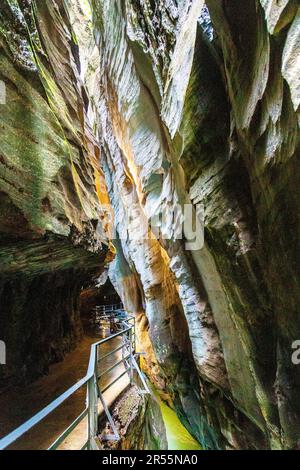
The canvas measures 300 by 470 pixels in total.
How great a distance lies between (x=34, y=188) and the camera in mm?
3961

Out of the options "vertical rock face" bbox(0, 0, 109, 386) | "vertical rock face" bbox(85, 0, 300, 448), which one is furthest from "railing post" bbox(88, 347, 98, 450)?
"vertical rock face" bbox(85, 0, 300, 448)

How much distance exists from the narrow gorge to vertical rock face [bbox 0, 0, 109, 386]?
0.03 meters

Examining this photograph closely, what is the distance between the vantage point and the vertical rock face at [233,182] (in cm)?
356

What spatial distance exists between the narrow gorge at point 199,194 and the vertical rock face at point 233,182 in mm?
26

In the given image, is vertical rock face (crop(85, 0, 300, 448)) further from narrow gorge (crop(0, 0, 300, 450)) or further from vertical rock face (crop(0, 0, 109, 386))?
vertical rock face (crop(0, 0, 109, 386))

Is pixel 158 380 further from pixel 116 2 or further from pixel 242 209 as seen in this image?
pixel 116 2

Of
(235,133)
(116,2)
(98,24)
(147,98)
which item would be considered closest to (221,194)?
(235,133)

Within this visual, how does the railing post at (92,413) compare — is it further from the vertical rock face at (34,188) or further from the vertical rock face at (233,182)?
the vertical rock face at (233,182)

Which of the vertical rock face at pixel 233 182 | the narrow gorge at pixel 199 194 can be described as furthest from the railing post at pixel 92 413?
the vertical rock face at pixel 233 182

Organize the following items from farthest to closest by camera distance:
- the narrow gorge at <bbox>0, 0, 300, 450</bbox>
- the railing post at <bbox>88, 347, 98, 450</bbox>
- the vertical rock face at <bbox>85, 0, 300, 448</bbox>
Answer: the narrow gorge at <bbox>0, 0, 300, 450</bbox> < the vertical rock face at <bbox>85, 0, 300, 448</bbox> < the railing post at <bbox>88, 347, 98, 450</bbox>

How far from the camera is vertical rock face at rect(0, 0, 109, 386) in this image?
3.76m

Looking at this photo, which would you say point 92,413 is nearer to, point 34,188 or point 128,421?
point 128,421

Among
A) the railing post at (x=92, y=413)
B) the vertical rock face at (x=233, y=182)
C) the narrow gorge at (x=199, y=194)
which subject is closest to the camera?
the railing post at (x=92, y=413)

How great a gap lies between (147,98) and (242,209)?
674cm
